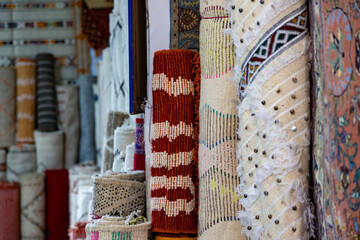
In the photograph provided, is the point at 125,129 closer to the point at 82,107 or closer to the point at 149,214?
the point at 149,214

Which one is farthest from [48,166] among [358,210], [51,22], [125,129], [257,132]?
[358,210]

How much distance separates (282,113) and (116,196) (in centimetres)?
44

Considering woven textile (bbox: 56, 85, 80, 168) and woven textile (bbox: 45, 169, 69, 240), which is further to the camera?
woven textile (bbox: 56, 85, 80, 168)

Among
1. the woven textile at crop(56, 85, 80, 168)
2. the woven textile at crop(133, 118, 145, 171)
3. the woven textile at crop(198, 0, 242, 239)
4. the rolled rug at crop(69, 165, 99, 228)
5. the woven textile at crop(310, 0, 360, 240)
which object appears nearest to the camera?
the woven textile at crop(310, 0, 360, 240)

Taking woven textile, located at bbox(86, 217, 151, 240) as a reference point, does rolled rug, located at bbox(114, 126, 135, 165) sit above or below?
above

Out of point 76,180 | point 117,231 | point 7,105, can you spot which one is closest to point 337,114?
point 117,231

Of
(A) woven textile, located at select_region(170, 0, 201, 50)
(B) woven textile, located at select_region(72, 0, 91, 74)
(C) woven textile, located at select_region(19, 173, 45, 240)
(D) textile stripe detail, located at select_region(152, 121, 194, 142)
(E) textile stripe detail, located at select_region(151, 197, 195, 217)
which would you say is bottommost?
(C) woven textile, located at select_region(19, 173, 45, 240)

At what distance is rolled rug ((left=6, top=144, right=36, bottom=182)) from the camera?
10.1 feet

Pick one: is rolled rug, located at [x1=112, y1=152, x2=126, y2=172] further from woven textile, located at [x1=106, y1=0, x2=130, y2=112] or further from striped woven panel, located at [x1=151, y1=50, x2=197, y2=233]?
striped woven panel, located at [x1=151, y1=50, x2=197, y2=233]

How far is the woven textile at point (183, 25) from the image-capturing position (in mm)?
1081

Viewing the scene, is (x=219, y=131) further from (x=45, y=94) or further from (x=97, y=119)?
(x=45, y=94)

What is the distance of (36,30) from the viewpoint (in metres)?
3.25

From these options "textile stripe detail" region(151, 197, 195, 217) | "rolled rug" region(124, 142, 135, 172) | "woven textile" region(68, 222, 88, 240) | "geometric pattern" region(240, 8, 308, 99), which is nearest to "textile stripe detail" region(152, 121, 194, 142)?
"textile stripe detail" region(151, 197, 195, 217)

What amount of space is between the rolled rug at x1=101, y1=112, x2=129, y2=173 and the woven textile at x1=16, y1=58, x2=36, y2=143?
4.99ft
